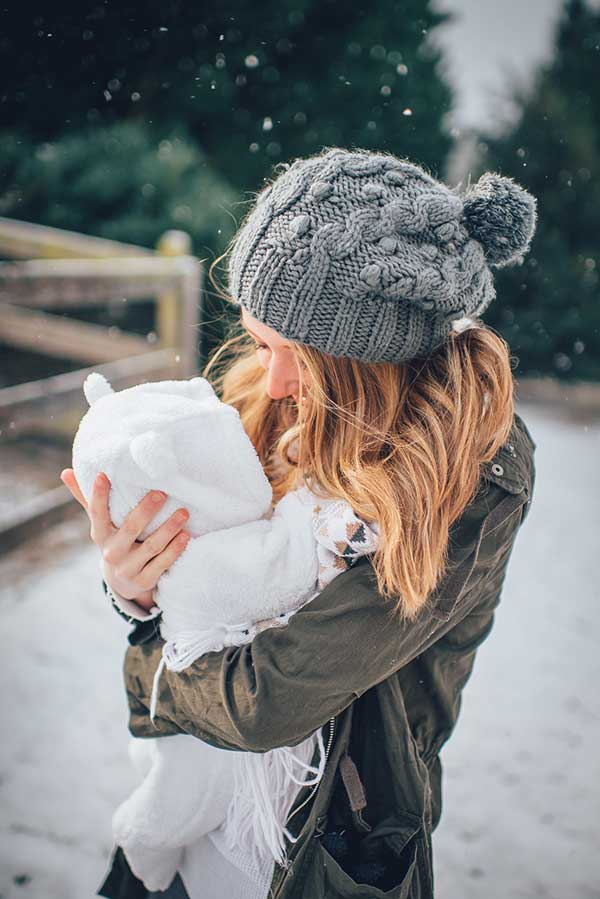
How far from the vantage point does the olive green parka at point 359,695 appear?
928 mm

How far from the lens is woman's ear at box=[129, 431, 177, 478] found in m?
0.96

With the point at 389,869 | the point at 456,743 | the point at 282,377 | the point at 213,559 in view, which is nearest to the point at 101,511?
the point at 213,559

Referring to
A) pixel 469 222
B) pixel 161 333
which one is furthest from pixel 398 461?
pixel 161 333

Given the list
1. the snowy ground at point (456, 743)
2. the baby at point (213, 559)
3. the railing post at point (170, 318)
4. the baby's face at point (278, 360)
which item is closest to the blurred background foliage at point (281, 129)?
the railing post at point (170, 318)

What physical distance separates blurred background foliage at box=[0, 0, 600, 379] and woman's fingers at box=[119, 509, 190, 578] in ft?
15.1

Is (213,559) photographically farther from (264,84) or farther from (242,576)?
(264,84)

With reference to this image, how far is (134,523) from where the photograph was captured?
100 cm

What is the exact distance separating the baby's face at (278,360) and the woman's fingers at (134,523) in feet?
0.86

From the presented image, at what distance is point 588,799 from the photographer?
2.19 metres

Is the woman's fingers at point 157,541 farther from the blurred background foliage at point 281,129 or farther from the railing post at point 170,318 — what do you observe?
the blurred background foliage at point 281,129

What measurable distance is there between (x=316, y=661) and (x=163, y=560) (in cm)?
26

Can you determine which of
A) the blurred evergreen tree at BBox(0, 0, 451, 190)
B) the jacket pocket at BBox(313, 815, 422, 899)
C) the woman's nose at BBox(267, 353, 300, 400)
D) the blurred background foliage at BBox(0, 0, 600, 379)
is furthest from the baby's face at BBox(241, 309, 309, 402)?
the blurred evergreen tree at BBox(0, 0, 451, 190)

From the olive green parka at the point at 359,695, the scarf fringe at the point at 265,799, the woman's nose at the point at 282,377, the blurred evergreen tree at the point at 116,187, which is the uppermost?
the woman's nose at the point at 282,377

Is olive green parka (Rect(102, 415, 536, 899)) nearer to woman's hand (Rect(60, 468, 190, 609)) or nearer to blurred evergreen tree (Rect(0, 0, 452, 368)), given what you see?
woman's hand (Rect(60, 468, 190, 609))
